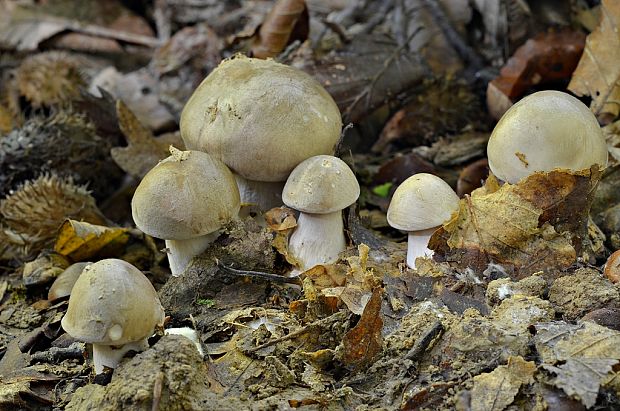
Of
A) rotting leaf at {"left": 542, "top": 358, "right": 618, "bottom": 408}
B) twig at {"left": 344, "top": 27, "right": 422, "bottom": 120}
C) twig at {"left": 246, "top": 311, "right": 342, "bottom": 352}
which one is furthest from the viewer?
twig at {"left": 344, "top": 27, "right": 422, "bottom": 120}

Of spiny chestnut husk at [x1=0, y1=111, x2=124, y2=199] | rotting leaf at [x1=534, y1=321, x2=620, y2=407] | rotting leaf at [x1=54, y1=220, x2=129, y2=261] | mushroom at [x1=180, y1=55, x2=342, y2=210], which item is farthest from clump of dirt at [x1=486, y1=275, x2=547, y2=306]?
spiny chestnut husk at [x1=0, y1=111, x2=124, y2=199]

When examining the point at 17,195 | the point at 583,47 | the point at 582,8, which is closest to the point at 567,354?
the point at 583,47

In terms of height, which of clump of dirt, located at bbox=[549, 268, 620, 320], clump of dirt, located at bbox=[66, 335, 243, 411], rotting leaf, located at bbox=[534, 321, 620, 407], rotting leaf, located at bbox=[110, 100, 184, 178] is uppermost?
rotting leaf, located at bbox=[534, 321, 620, 407]

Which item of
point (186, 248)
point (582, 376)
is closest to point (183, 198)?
point (186, 248)

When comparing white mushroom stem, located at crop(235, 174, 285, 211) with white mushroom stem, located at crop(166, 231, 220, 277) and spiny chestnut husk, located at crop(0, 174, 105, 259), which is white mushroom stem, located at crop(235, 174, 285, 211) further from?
spiny chestnut husk, located at crop(0, 174, 105, 259)

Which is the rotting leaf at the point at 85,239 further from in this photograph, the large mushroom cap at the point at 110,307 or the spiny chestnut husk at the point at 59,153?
the large mushroom cap at the point at 110,307

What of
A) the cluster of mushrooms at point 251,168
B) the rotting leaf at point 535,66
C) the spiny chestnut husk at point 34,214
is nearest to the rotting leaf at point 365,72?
the rotting leaf at point 535,66

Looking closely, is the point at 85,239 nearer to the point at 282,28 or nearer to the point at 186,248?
the point at 186,248
